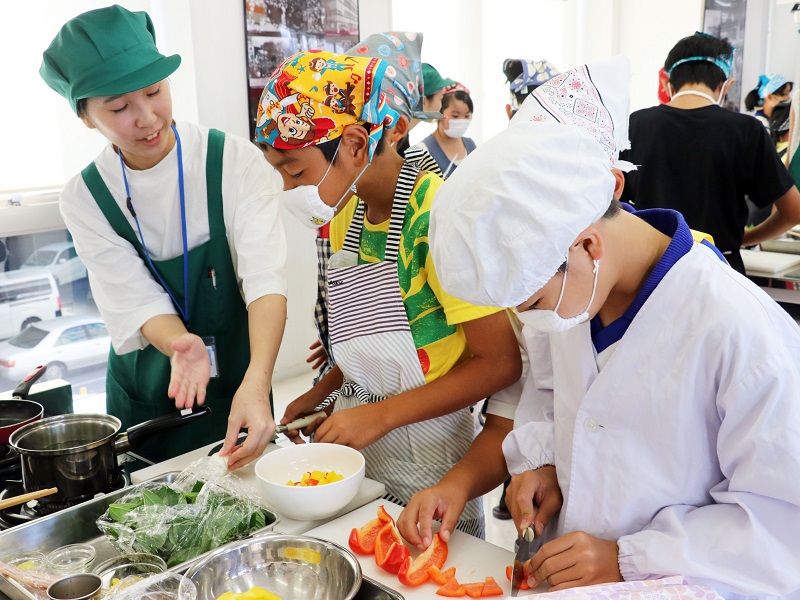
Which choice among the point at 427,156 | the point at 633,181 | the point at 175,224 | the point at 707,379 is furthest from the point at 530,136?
the point at 633,181

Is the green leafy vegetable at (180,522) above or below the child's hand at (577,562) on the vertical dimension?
below

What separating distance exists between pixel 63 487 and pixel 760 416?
109cm

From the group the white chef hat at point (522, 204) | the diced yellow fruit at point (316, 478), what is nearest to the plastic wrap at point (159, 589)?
the diced yellow fruit at point (316, 478)

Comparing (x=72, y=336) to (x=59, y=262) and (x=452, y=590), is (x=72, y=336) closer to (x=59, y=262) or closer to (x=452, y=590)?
(x=59, y=262)

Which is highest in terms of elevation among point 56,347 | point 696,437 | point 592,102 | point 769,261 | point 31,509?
point 592,102

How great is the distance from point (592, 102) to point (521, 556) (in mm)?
630

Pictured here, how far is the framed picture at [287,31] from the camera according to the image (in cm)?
369

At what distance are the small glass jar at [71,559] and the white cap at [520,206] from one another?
71 centimetres

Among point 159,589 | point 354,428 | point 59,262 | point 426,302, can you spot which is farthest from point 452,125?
point 159,589

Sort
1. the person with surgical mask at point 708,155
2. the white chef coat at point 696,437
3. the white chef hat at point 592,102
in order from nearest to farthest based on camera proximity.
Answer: the white chef coat at point 696,437
the white chef hat at point 592,102
the person with surgical mask at point 708,155

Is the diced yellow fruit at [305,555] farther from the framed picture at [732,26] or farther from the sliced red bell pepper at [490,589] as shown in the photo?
the framed picture at [732,26]

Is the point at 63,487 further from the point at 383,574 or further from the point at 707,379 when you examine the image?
the point at 707,379

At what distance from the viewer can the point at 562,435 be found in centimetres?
116

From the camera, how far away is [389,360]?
4.72 feet
